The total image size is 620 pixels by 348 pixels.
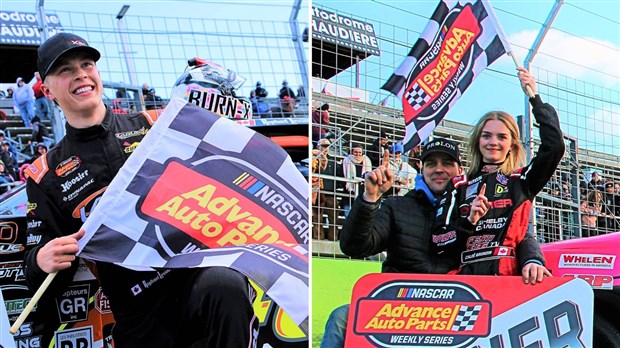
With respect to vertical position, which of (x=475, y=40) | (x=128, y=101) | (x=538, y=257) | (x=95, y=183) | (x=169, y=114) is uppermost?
(x=128, y=101)

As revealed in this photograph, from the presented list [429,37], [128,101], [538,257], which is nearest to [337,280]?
[538,257]

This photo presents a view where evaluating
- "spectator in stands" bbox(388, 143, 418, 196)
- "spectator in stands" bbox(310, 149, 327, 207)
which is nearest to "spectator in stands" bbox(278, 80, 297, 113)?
"spectator in stands" bbox(310, 149, 327, 207)

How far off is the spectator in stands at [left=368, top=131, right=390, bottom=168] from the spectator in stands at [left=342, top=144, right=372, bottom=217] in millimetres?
32

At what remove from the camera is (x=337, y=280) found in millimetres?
3723

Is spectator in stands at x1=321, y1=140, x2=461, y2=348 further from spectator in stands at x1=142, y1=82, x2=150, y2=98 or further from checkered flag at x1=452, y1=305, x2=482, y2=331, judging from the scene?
spectator in stands at x1=142, y1=82, x2=150, y2=98

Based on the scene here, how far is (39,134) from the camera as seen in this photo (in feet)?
35.5

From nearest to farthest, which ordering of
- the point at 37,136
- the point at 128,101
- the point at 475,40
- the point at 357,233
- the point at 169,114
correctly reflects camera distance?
the point at 169,114 → the point at 357,233 → the point at 475,40 → the point at 128,101 → the point at 37,136

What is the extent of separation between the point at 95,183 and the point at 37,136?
8.65 metres

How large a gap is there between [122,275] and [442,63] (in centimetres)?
195

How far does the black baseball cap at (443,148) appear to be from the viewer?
138 inches

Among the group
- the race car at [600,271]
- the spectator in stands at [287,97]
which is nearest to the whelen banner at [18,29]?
the spectator in stands at [287,97]

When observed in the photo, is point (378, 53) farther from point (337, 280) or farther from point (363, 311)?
point (363, 311)

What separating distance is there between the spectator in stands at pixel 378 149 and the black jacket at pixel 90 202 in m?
1.35

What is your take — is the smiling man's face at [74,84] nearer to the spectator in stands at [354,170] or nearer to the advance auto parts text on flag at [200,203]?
the advance auto parts text on flag at [200,203]
